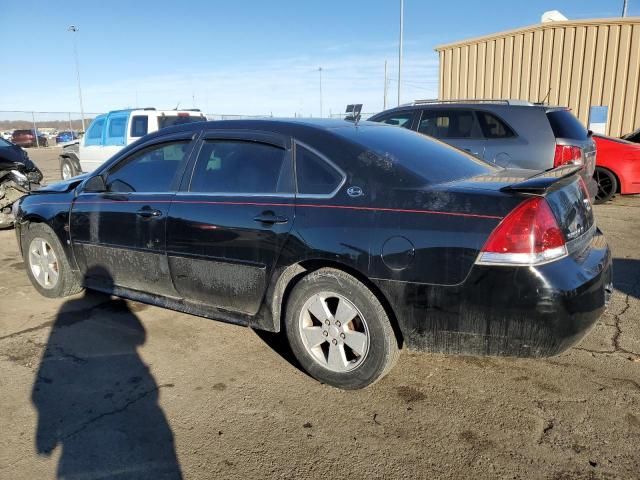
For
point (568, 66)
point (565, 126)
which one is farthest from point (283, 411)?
point (568, 66)

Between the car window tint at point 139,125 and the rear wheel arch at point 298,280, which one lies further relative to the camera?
the car window tint at point 139,125

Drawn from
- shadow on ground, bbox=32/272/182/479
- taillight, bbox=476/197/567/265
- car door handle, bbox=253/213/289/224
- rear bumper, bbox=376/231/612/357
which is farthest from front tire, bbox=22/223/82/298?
taillight, bbox=476/197/567/265

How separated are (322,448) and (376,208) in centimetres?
128

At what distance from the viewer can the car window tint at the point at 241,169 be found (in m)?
3.24

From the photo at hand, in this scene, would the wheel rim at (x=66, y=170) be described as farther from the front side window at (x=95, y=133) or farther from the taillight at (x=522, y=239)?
the taillight at (x=522, y=239)

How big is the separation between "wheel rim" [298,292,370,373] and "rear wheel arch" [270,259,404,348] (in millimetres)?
151

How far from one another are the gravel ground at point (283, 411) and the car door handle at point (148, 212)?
3.02 ft

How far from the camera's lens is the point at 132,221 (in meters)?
3.83

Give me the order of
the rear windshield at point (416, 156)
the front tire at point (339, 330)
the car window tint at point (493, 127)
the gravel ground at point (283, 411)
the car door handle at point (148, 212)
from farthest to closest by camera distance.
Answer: the car window tint at point (493, 127), the car door handle at point (148, 212), the rear windshield at point (416, 156), the front tire at point (339, 330), the gravel ground at point (283, 411)

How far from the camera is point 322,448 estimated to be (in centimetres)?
249

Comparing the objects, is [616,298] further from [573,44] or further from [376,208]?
[573,44]

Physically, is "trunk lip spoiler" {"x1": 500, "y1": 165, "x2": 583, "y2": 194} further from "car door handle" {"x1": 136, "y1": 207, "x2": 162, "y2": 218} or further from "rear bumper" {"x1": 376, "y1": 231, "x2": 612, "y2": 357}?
"car door handle" {"x1": 136, "y1": 207, "x2": 162, "y2": 218}

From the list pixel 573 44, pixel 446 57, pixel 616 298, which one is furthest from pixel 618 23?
pixel 616 298

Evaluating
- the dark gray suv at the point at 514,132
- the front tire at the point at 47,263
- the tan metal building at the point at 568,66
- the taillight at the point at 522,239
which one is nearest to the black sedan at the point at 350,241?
the taillight at the point at 522,239
